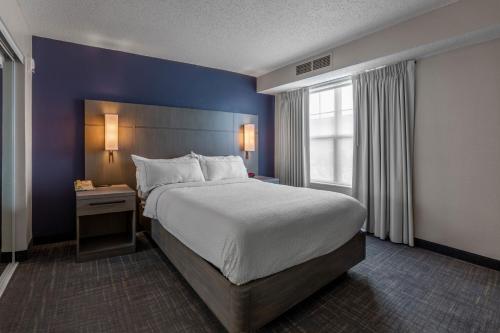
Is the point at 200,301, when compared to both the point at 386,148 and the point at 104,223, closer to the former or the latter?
the point at 104,223

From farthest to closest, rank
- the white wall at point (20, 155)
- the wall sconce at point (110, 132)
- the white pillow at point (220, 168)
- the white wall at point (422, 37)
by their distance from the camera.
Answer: the white pillow at point (220, 168)
the wall sconce at point (110, 132)
the white wall at point (20, 155)
the white wall at point (422, 37)

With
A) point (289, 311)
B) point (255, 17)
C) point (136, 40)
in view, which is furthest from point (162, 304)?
point (136, 40)

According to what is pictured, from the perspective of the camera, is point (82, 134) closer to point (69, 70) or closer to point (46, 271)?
point (69, 70)

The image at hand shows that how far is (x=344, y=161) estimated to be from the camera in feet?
13.3

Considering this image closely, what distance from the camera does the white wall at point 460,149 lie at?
2.56 meters

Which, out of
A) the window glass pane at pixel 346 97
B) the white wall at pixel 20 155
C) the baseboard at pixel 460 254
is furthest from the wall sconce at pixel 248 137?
the white wall at pixel 20 155

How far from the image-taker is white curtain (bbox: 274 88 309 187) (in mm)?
4504

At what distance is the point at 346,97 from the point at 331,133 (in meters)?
0.60

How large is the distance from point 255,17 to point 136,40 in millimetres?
1575

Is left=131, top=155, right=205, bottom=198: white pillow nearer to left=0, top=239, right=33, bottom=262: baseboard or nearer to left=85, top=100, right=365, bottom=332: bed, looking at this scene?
left=85, top=100, right=365, bottom=332: bed

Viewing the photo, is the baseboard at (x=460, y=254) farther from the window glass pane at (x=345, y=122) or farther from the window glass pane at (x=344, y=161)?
the window glass pane at (x=345, y=122)

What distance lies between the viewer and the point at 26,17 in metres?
2.69

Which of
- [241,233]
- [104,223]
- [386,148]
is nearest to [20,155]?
[104,223]

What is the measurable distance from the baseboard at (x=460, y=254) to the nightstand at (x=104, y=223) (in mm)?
3414
